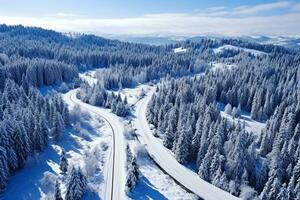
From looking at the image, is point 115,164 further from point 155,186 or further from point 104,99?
point 104,99

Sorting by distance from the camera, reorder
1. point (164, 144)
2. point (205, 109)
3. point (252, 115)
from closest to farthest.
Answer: point (164, 144) < point (205, 109) < point (252, 115)

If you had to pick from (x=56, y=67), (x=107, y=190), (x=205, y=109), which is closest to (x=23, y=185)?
(x=107, y=190)

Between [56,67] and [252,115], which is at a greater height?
[56,67]

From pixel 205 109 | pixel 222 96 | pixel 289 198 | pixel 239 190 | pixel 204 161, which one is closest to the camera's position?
pixel 289 198

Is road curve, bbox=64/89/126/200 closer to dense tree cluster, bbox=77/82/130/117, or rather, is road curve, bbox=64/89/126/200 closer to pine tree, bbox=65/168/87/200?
dense tree cluster, bbox=77/82/130/117

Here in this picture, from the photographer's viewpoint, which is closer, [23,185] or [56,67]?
[23,185]

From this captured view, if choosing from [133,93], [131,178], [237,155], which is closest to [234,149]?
[237,155]

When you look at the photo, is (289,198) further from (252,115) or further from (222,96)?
(222,96)

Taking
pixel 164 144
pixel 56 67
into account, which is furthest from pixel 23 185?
pixel 56 67
